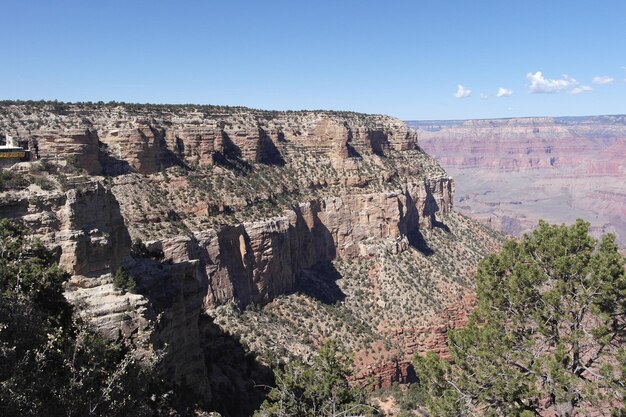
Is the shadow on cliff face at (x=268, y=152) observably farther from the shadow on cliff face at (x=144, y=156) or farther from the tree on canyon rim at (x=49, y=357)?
the tree on canyon rim at (x=49, y=357)

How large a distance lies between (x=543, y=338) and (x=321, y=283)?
4222 centimetres

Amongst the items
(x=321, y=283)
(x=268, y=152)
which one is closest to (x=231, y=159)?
(x=268, y=152)

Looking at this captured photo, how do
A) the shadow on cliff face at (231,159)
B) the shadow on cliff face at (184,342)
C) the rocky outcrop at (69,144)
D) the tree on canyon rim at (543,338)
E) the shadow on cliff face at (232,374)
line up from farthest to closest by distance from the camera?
1. the shadow on cliff face at (231,159)
2. the rocky outcrop at (69,144)
3. the shadow on cliff face at (232,374)
4. the shadow on cliff face at (184,342)
5. the tree on canyon rim at (543,338)

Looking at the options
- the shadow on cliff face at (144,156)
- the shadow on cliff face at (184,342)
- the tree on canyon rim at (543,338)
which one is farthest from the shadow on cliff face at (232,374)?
the shadow on cliff face at (144,156)

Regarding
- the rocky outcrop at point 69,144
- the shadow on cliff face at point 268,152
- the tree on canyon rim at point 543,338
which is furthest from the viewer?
the shadow on cliff face at point 268,152

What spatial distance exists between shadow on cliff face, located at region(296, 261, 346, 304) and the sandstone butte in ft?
0.73

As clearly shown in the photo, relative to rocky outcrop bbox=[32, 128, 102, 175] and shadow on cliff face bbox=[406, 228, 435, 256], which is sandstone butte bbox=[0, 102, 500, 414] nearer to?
rocky outcrop bbox=[32, 128, 102, 175]

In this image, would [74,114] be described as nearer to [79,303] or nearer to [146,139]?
[146,139]

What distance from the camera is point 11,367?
41.2 feet

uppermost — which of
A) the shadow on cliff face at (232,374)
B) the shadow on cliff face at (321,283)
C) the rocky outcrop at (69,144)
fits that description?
the rocky outcrop at (69,144)

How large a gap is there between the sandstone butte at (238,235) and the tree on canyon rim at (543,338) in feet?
17.7

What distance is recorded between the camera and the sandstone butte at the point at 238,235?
21453 millimetres

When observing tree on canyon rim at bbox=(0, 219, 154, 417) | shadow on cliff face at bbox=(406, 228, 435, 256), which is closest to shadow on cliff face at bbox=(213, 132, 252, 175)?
shadow on cliff face at bbox=(406, 228, 435, 256)

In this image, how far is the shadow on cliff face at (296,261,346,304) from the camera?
→ 59.6 meters
